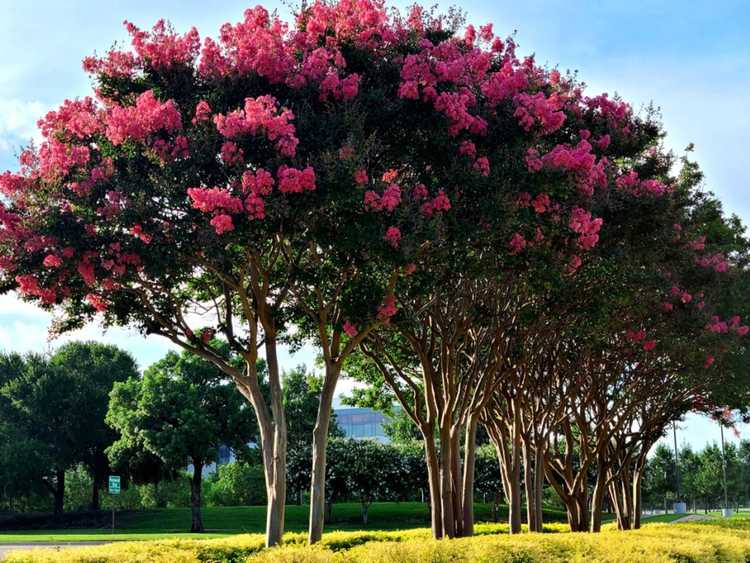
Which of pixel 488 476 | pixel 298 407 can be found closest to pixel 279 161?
pixel 488 476

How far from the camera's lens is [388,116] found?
46.3 feet

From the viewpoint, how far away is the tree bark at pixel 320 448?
16.9m

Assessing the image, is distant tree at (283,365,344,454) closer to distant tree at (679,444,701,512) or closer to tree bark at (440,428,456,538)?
tree bark at (440,428,456,538)

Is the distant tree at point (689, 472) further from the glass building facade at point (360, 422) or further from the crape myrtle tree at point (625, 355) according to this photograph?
the glass building facade at point (360, 422)

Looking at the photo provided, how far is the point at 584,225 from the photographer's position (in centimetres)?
1468

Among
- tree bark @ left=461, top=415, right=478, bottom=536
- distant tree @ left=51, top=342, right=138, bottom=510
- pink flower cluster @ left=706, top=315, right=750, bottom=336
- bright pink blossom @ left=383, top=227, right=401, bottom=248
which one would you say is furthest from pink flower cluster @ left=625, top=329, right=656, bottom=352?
distant tree @ left=51, top=342, right=138, bottom=510

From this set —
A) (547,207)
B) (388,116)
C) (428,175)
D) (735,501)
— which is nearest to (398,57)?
(388,116)

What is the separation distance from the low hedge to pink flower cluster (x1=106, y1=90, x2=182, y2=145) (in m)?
6.21

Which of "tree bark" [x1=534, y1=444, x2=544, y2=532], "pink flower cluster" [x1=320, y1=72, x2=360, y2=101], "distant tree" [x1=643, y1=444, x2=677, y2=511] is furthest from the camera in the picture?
"distant tree" [x1=643, y1=444, x2=677, y2=511]

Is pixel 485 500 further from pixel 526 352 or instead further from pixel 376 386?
pixel 526 352

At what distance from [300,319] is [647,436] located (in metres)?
18.4

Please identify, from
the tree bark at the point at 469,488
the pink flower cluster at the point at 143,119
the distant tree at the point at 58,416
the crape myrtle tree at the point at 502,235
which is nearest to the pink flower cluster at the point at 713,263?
the crape myrtle tree at the point at 502,235

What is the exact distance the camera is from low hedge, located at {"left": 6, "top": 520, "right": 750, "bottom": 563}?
12.0 m

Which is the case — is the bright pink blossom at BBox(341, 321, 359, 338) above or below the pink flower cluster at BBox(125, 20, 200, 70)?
below
